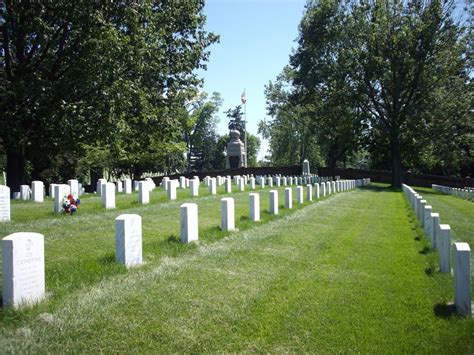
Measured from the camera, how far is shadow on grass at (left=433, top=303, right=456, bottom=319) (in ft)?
→ 18.4

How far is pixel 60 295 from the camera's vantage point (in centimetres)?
577

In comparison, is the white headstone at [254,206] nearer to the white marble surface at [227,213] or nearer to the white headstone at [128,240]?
the white marble surface at [227,213]

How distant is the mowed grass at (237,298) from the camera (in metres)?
4.73

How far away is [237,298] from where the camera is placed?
598 cm

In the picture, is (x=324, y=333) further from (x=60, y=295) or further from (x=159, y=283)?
(x=60, y=295)

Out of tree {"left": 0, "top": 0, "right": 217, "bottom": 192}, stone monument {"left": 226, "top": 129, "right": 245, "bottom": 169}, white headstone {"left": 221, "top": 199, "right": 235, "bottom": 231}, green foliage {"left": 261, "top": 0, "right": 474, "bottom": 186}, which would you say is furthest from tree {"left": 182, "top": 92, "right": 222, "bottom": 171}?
white headstone {"left": 221, "top": 199, "right": 235, "bottom": 231}

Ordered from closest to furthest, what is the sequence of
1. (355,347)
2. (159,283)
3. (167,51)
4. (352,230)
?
(355,347) → (159,283) → (352,230) → (167,51)

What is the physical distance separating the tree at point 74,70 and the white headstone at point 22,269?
14.3m

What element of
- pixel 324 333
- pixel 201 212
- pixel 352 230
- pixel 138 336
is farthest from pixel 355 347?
pixel 201 212

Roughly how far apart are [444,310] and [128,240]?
478cm

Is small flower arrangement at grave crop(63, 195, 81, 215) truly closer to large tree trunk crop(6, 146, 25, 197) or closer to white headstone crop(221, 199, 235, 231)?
white headstone crop(221, 199, 235, 231)

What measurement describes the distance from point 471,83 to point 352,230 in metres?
34.9

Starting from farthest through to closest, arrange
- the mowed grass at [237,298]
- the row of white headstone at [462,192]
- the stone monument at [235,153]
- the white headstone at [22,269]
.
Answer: the stone monument at [235,153] < the row of white headstone at [462,192] < the white headstone at [22,269] < the mowed grass at [237,298]

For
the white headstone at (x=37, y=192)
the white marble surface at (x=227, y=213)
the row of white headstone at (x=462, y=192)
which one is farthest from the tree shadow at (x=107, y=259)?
the row of white headstone at (x=462, y=192)
